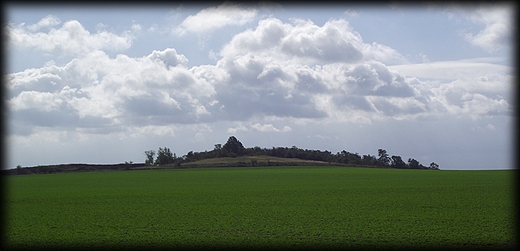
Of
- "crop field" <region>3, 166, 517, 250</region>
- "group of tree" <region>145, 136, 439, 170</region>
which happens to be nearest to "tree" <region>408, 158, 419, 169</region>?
"group of tree" <region>145, 136, 439, 170</region>

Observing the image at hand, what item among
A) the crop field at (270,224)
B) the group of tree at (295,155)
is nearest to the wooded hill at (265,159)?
the group of tree at (295,155)

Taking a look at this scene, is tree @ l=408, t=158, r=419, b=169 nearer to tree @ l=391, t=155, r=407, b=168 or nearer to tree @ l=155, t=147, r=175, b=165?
tree @ l=391, t=155, r=407, b=168

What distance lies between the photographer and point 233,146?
379ft

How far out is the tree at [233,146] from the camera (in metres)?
114

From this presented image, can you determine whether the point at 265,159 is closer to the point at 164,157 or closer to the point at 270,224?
the point at 164,157

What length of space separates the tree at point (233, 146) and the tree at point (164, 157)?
1738cm

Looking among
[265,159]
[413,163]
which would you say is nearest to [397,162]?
[413,163]

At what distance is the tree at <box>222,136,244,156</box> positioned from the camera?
374 ft

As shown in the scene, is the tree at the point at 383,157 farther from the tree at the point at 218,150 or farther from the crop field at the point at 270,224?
the crop field at the point at 270,224

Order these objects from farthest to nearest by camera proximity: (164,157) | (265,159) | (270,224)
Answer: (164,157), (265,159), (270,224)

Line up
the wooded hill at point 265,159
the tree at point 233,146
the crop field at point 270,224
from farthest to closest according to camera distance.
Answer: the tree at point 233,146 → the wooded hill at point 265,159 → the crop field at point 270,224

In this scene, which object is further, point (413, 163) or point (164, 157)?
point (164, 157)

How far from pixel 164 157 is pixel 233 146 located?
22.2 meters

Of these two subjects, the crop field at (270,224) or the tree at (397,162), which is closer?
the crop field at (270,224)
